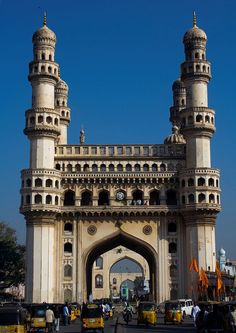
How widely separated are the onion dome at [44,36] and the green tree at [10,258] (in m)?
25.8

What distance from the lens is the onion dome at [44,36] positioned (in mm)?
63031

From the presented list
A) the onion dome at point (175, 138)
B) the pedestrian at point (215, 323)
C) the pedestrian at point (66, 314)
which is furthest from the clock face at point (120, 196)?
the pedestrian at point (215, 323)

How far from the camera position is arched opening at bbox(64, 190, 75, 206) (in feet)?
203

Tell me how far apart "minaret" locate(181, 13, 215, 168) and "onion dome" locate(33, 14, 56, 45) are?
13277 millimetres

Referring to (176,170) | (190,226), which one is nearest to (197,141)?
(176,170)

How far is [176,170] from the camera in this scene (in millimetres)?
61531

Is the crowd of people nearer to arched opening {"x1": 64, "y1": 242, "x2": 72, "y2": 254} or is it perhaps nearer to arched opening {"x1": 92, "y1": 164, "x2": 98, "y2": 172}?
arched opening {"x1": 64, "y1": 242, "x2": 72, "y2": 254}

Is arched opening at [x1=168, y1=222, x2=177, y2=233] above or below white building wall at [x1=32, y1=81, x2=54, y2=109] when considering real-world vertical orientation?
below

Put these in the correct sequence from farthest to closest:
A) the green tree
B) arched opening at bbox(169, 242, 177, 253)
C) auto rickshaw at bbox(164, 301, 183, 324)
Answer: the green tree < arched opening at bbox(169, 242, 177, 253) < auto rickshaw at bbox(164, 301, 183, 324)

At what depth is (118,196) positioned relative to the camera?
6181cm

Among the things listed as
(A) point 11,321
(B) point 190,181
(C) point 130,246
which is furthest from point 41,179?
(A) point 11,321

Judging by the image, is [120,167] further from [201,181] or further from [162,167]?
[201,181]

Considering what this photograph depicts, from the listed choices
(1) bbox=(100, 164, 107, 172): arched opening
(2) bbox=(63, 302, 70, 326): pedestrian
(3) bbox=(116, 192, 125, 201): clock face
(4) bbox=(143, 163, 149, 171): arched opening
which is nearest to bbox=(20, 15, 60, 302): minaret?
(1) bbox=(100, 164, 107, 172): arched opening

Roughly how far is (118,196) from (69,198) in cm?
479
